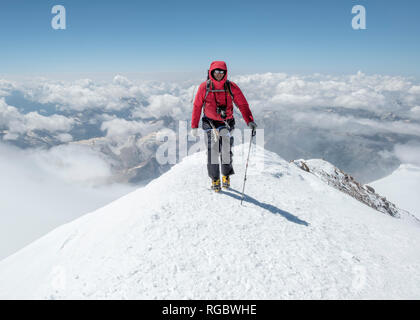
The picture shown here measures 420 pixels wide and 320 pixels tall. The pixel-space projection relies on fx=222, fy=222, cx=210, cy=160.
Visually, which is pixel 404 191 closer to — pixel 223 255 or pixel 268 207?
pixel 268 207

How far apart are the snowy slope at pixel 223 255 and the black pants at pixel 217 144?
0.92 m

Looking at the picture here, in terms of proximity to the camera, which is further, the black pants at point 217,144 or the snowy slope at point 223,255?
the black pants at point 217,144

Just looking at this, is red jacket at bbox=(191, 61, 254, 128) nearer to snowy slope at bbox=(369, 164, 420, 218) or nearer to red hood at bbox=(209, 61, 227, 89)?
red hood at bbox=(209, 61, 227, 89)

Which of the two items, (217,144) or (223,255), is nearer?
(223,255)

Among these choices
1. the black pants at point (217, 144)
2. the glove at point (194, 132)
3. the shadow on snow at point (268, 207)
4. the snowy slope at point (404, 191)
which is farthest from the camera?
the snowy slope at point (404, 191)

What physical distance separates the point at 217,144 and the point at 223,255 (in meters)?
4.31

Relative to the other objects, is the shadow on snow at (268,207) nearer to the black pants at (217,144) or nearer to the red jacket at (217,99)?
the black pants at (217,144)

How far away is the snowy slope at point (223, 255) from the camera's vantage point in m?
4.21

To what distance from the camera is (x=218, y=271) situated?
178 inches

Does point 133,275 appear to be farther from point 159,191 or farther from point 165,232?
point 159,191

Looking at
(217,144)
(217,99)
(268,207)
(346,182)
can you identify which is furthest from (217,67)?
(346,182)

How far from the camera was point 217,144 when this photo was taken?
8328mm

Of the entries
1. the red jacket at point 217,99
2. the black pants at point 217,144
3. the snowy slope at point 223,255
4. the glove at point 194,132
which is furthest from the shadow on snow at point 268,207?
the red jacket at point 217,99

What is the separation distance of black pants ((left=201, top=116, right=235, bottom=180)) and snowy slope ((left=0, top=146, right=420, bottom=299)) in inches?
36.2
